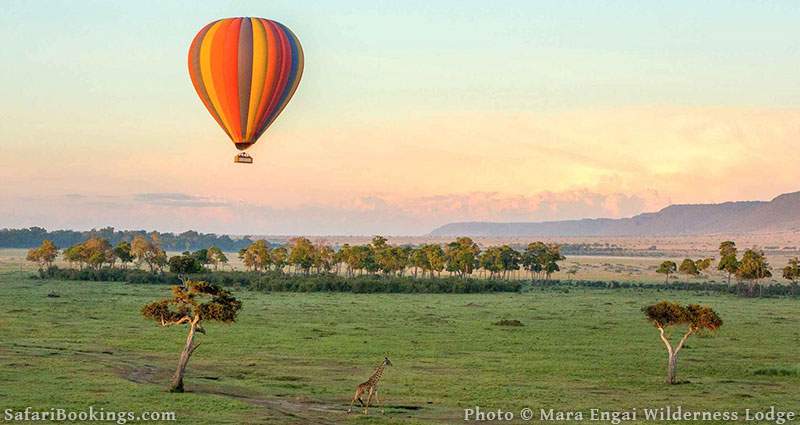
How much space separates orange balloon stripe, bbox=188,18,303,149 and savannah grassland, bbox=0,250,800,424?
10.6m

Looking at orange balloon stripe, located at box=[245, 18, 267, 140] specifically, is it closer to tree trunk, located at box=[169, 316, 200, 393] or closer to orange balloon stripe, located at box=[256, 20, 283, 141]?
orange balloon stripe, located at box=[256, 20, 283, 141]

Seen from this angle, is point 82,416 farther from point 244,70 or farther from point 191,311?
point 244,70

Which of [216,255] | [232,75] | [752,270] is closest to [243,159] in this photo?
[232,75]

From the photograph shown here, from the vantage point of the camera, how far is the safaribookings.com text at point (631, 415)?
2888cm

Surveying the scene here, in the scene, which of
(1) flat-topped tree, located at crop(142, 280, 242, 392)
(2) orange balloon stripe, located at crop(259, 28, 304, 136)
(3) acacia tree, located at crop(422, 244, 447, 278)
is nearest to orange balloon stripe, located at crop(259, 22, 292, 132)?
(2) orange balloon stripe, located at crop(259, 28, 304, 136)

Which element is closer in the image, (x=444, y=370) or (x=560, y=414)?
(x=560, y=414)

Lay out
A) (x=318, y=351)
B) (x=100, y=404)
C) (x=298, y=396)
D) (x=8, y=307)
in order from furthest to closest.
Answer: (x=8, y=307)
(x=318, y=351)
(x=298, y=396)
(x=100, y=404)

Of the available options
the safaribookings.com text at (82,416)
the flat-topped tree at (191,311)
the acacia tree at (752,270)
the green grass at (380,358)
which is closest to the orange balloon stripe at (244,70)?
the green grass at (380,358)

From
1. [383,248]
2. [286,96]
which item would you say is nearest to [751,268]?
[383,248]

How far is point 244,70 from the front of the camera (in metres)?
48.6

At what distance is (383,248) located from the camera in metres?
133

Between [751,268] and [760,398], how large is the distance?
74.9m

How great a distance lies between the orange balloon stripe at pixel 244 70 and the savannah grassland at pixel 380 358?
10.6 meters

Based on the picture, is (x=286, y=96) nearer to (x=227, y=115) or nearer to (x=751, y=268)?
(x=227, y=115)
